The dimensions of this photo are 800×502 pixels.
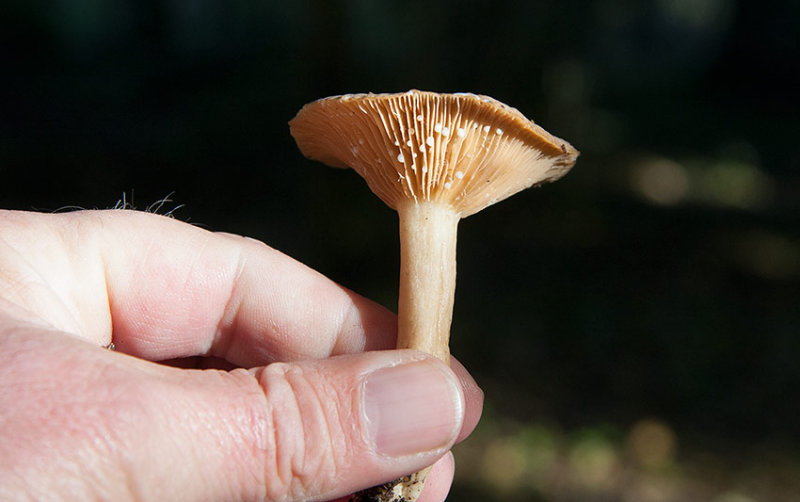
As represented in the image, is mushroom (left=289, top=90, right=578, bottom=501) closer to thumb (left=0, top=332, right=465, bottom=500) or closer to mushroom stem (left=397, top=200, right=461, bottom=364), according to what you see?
mushroom stem (left=397, top=200, right=461, bottom=364)

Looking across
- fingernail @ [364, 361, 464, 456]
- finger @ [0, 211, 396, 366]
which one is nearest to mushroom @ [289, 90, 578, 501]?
fingernail @ [364, 361, 464, 456]

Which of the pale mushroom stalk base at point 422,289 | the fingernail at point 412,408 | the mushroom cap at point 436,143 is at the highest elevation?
the mushroom cap at point 436,143

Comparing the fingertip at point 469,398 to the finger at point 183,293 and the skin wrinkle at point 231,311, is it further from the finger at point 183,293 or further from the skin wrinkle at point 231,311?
the skin wrinkle at point 231,311

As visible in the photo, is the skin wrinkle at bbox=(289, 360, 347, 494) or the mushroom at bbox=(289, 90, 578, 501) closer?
the skin wrinkle at bbox=(289, 360, 347, 494)

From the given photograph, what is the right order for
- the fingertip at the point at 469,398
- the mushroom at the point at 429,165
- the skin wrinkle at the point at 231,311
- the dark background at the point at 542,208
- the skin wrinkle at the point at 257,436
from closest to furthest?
1. the skin wrinkle at the point at 257,436
2. the mushroom at the point at 429,165
3. the fingertip at the point at 469,398
4. the skin wrinkle at the point at 231,311
5. the dark background at the point at 542,208

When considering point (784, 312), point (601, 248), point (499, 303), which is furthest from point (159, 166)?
point (784, 312)

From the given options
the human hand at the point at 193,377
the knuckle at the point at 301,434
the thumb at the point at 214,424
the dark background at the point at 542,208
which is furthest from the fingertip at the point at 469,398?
the dark background at the point at 542,208

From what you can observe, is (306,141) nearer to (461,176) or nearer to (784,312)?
(461,176)

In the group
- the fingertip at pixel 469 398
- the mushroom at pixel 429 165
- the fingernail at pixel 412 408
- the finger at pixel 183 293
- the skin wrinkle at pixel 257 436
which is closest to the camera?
the skin wrinkle at pixel 257 436
